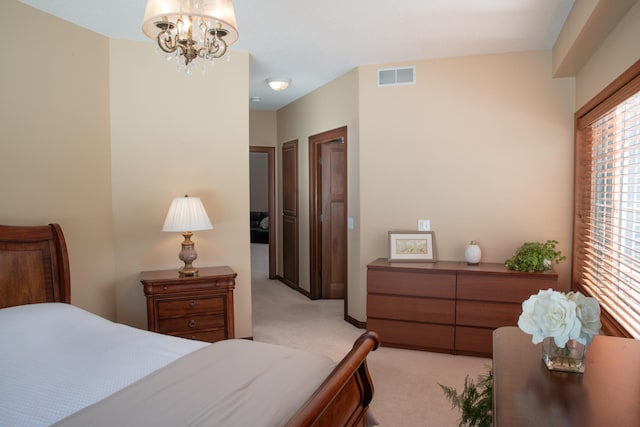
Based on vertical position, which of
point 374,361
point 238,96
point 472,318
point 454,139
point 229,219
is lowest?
point 374,361

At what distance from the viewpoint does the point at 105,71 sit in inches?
137

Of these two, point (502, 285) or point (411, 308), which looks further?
point (411, 308)

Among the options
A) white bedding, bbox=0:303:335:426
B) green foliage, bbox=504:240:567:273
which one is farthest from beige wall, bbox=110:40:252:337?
green foliage, bbox=504:240:567:273

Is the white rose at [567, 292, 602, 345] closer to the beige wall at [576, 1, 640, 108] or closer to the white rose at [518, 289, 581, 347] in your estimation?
the white rose at [518, 289, 581, 347]

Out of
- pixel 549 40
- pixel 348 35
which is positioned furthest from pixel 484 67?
pixel 348 35

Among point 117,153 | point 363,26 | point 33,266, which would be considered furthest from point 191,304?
point 363,26

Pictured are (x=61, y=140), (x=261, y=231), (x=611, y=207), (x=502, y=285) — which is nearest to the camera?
(x=611, y=207)

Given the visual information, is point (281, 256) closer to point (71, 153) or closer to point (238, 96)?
point (238, 96)

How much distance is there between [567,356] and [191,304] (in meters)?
2.69

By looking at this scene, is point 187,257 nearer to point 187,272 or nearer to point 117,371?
point 187,272

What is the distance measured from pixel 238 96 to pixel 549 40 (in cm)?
259

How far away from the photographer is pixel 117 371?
1.72m

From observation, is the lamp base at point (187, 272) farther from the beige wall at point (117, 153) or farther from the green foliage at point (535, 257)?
the green foliage at point (535, 257)

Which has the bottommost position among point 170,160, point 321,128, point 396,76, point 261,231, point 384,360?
point 384,360
